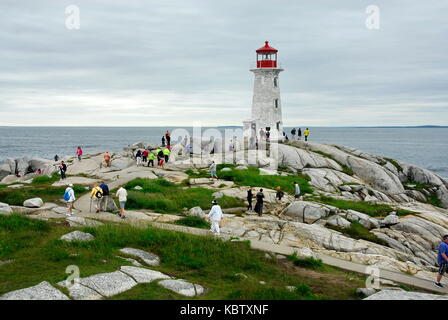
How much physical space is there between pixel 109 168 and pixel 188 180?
10.9 meters

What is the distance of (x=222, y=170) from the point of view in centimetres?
3641

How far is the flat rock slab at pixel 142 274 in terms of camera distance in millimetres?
12234

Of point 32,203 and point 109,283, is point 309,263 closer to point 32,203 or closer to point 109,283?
point 109,283

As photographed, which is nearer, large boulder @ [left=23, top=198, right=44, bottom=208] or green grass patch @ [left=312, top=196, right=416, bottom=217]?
large boulder @ [left=23, top=198, right=44, bottom=208]

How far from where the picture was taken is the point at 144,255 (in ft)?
49.4

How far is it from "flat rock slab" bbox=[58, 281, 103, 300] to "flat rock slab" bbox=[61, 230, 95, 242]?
183 inches

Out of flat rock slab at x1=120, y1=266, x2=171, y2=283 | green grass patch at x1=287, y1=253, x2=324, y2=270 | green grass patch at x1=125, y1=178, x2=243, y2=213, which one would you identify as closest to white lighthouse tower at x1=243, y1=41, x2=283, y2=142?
green grass patch at x1=125, y1=178, x2=243, y2=213

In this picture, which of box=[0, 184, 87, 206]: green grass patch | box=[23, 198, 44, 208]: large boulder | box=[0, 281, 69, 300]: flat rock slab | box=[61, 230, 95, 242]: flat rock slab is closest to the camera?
box=[0, 281, 69, 300]: flat rock slab

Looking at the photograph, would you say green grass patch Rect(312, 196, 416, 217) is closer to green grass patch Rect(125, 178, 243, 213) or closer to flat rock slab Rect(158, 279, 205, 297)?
green grass patch Rect(125, 178, 243, 213)

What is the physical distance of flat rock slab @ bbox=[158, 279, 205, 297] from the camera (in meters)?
11.7

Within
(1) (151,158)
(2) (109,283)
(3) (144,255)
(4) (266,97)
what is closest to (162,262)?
(3) (144,255)

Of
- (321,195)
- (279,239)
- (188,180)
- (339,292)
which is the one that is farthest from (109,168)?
(339,292)

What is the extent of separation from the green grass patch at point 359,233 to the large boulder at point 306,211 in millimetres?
1370

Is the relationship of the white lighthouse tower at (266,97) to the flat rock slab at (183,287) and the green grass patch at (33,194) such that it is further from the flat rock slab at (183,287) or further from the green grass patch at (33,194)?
the flat rock slab at (183,287)
